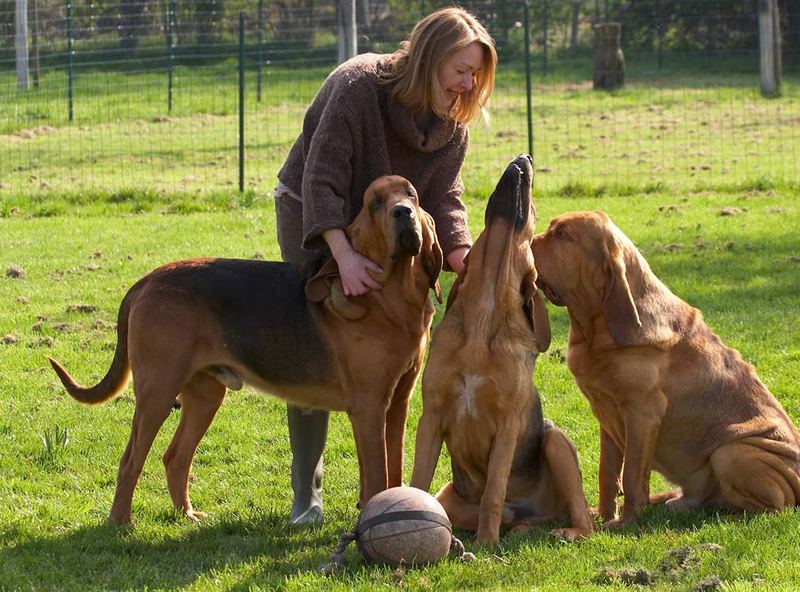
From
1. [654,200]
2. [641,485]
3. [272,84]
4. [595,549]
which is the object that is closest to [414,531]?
[595,549]

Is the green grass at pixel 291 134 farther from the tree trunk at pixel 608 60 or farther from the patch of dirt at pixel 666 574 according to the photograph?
the patch of dirt at pixel 666 574

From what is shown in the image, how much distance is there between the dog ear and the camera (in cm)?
580

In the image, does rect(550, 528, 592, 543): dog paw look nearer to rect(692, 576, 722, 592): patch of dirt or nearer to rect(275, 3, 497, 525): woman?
rect(692, 576, 722, 592): patch of dirt

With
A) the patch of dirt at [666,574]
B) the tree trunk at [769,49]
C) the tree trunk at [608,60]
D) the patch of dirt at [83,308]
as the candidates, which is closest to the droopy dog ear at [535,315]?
the patch of dirt at [666,574]

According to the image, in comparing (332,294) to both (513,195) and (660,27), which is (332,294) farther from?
(660,27)

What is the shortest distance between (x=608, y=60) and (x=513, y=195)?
21535 mm

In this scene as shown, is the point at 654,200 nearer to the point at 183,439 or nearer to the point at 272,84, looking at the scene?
the point at 183,439

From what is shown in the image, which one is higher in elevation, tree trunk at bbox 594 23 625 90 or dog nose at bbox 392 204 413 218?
tree trunk at bbox 594 23 625 90

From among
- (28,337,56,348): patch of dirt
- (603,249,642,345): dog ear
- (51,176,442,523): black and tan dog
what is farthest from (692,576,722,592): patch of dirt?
(28,337,56,348): patch of dirt

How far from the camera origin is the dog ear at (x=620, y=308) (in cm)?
580

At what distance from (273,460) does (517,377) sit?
6.83 feet

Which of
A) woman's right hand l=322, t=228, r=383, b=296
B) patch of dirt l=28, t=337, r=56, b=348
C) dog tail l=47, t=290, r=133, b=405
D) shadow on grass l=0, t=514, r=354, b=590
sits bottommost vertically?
shadow on grass l=0, t=514, r=354, b=590

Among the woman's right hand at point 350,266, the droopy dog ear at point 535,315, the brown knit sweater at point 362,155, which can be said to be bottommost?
the droopy dog ear at point 535,315

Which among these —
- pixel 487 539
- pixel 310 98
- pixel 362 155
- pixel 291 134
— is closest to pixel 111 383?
pixel 362 155
